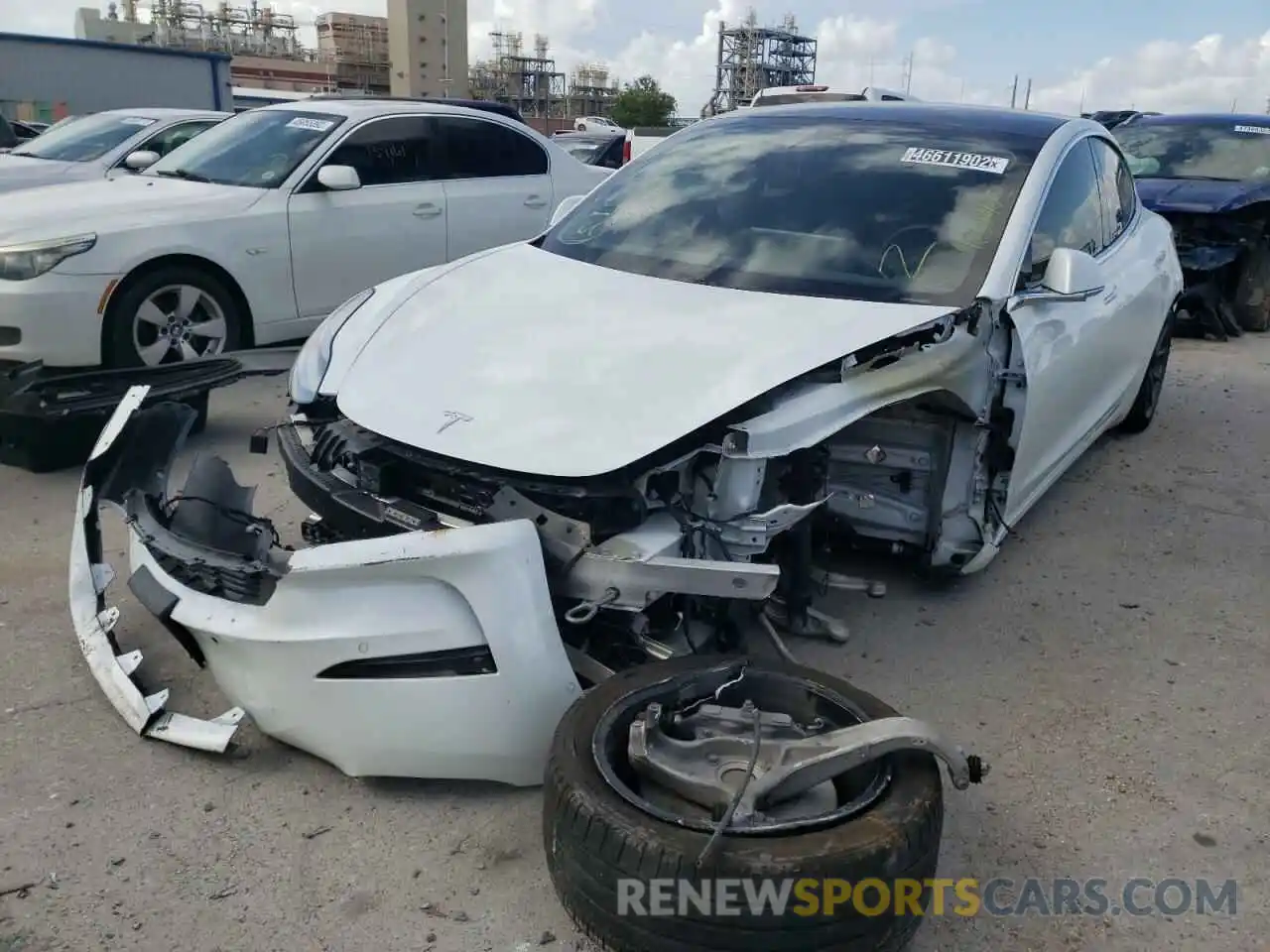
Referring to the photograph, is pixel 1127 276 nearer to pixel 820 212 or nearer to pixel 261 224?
pixel 820 212

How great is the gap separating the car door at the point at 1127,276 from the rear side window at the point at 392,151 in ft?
13.9

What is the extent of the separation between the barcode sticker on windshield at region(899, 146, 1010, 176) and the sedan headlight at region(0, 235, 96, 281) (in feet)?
13.5

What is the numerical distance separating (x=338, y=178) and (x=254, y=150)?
0.80 metres

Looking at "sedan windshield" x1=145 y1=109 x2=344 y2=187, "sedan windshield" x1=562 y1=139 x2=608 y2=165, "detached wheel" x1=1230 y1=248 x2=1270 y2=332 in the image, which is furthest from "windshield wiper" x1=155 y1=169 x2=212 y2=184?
"sedan windshield" x1=562 y1=139 x2=608 y2=165

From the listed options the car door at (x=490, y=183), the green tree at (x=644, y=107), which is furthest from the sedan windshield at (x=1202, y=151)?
the green tree at (x=644, y=107)

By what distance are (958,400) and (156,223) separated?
14.4ft

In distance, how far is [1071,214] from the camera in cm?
408

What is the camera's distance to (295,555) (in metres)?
2.44

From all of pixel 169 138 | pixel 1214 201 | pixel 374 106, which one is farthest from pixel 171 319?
pixel 1214 201

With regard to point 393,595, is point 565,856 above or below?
below

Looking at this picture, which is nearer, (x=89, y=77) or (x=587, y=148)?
(x=587, y=148)

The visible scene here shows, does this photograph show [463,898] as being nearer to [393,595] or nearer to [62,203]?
[393,595]

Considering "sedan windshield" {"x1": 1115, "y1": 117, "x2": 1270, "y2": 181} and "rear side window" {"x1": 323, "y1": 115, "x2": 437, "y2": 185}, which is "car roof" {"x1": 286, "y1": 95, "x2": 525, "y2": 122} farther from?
"sedan windshield" {"x1": 1115, "y1": 117, "x2": 1270, "y2": 181}

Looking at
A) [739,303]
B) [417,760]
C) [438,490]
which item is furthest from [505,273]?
[417,760]
